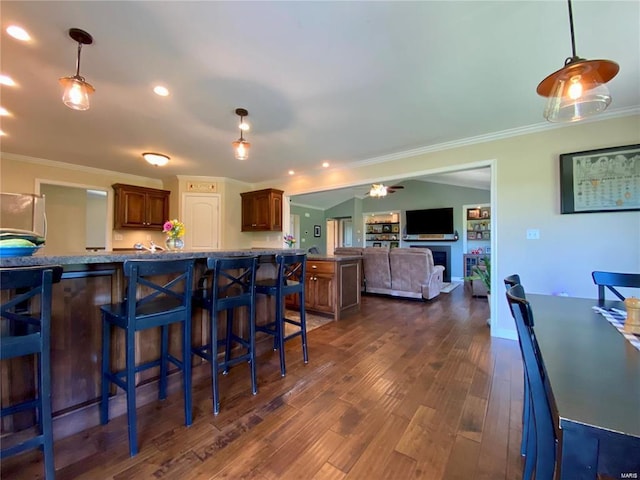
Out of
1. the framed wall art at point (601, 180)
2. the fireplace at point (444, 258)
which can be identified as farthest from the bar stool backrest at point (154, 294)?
the fireplace at point (444, 258)

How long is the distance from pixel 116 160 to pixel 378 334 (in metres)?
4.88

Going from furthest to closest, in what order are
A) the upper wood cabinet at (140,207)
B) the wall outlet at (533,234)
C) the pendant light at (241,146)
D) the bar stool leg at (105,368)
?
the upper wood cabinet at (140,207)
the wall outlet at (533,234)
the pendant light at (241,146)
the bar stool leg at (105,368)

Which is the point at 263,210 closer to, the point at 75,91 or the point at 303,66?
the point at 303,66

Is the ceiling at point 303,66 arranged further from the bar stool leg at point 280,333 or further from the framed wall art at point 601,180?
the bar stool leg at point 280,333

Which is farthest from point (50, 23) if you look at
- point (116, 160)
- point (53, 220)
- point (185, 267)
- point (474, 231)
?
point (474, 231)

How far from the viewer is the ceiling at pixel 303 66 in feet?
5.33

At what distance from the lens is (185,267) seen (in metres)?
1.61

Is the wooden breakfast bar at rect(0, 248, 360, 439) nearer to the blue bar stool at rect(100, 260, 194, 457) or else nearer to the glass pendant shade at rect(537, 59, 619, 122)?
the blue bar stool at rect(100, 260, 194, 457)

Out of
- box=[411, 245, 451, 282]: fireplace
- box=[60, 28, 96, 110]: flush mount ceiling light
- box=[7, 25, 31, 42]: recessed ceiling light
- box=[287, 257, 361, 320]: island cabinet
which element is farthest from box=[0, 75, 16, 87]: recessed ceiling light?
box=[411, 245, 451, 282]: fireplace

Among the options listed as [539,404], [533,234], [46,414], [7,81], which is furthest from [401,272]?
→ [7,81]

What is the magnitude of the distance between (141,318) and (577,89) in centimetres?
256

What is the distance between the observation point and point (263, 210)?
5.68 metres

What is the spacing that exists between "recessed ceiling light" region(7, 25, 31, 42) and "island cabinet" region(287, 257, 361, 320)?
3.34 m

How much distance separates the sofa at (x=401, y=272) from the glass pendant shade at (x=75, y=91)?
475cm
